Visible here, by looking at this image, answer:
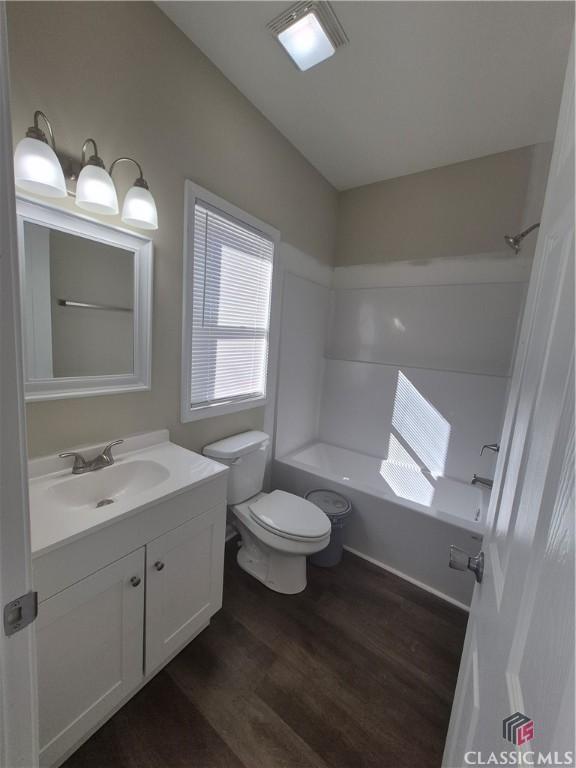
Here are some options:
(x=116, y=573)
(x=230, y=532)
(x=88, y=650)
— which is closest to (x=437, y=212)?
(x=230, y=532)

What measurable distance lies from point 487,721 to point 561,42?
2.30 metres

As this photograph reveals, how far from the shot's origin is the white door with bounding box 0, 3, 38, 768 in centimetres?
41

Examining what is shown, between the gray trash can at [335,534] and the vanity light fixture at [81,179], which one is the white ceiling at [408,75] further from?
the gray trash can at [335,534]

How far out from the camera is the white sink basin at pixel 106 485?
915 millimetres

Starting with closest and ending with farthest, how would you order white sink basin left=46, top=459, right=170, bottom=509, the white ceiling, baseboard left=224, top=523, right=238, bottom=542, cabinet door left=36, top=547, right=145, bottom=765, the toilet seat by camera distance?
1. cabinet door left=36, top=547, right=145, bottom=765
2. white sink basin left=46, top=459, right=170, bottom=509
3. the white ceiling
4. the toilet seat
5. baseboard left=224, top=523, right=238, bottom=542

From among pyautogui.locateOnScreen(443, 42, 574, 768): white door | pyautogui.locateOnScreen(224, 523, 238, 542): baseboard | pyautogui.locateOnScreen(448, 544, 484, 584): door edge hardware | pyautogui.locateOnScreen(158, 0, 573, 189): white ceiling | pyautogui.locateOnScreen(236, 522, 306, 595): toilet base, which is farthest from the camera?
pyautogui.locateOnScreen(224, 523, 238, 542): baseboard

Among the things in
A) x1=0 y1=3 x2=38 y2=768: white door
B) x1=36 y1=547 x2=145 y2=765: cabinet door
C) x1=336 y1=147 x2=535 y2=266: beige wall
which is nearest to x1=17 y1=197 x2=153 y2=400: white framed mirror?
x1=36 y1=547 x2=145 y2=765: cabinet door

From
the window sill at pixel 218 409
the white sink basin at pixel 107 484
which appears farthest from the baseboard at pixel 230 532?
the white sink basin at pixel 107 484

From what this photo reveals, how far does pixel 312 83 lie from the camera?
5.24 feet

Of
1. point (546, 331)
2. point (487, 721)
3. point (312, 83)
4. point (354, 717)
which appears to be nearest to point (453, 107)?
point (312, 83)

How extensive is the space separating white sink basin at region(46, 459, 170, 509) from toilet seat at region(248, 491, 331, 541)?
24.8 inches

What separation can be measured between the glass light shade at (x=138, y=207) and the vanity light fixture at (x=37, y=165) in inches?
9.3

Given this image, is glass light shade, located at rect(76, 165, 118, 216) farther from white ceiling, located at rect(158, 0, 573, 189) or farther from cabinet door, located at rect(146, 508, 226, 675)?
cabinet door, located at rect(146, 508, 226, 675)

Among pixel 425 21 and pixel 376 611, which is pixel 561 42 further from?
pixel 376 611
